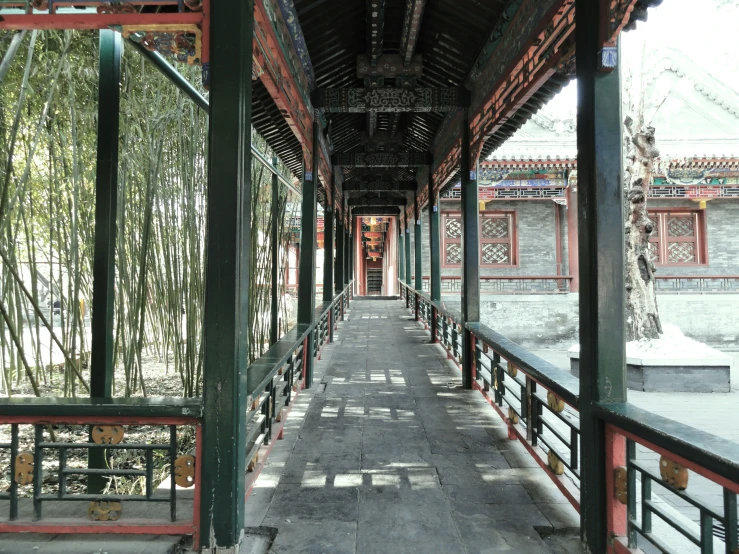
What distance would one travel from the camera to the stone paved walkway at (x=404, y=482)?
1.87 metres

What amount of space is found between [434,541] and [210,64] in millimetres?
1922

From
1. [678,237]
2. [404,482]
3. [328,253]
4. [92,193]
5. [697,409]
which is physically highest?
[678,237]

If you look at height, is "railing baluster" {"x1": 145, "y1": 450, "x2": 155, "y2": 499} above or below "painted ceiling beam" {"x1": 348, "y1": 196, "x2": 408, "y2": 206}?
below

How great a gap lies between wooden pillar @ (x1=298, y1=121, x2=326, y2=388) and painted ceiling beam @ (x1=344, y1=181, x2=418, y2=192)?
14.1 feet

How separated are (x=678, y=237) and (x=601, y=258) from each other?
1154 centimetres

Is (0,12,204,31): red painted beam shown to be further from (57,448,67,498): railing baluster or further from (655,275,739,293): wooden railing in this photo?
(655,275,739,293): wooden railing

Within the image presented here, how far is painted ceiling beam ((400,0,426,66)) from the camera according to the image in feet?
10.2

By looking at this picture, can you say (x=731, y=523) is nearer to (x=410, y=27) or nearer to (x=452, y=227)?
(x=410, y=27)

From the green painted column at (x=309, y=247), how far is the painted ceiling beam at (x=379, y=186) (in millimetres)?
4318

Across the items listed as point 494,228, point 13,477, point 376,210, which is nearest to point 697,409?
point 13,477

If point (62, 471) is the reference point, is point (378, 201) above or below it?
above

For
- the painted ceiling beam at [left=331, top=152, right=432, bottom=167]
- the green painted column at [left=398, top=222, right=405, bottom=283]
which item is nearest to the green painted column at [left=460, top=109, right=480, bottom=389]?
the painted ceiling beam at [left=331, top=152, right=432, bottom=167]

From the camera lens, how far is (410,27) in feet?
11.1

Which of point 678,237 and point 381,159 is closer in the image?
point 381,159
